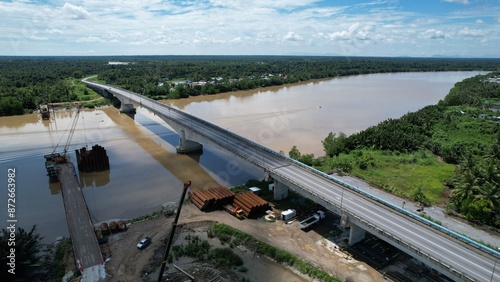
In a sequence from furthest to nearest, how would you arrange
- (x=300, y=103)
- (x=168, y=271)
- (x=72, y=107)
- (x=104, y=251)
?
(x=300, y=103) → (x=72, y=107) → (x=104, y=251) → (x=168, y=271)

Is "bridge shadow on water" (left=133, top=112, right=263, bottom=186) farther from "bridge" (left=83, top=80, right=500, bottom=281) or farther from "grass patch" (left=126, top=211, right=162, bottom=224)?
"grass patch" (left=126, top=211, right=162, bottom=224)

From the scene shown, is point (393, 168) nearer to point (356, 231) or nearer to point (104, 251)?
point (356, 231)

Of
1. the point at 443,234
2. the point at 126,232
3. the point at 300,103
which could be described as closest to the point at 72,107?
the point at 300,103

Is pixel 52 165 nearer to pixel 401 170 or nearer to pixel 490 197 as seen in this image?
pixel 401 170

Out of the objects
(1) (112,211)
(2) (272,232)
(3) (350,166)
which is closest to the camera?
(2) (272,232)

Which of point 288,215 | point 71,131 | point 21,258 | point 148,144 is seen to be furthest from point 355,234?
point 71,131

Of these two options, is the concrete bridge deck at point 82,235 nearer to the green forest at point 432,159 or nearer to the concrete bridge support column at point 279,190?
the concrete bridge support column at point 279,190

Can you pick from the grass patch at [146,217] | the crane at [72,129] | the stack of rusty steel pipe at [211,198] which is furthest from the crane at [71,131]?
the stack of rusty steel pipe at [211,198]

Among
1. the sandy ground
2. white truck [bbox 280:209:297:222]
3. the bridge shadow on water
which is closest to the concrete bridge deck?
the sandy ground
